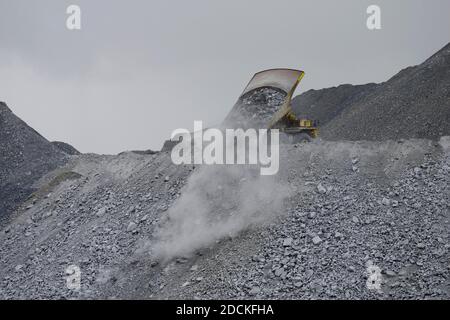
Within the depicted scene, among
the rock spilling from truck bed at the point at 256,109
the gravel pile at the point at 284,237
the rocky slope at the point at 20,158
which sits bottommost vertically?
the gravel pile at the point at 284,237

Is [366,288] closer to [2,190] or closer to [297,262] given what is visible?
[297,262]

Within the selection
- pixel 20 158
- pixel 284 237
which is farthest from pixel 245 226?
pixel 20 158

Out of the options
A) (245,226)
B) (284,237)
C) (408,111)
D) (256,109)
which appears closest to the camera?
(284,237)

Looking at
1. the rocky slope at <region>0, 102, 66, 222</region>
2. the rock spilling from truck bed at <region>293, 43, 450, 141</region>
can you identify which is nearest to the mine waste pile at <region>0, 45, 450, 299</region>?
the rocky slope at <region>0, 102, 66, 222</region>

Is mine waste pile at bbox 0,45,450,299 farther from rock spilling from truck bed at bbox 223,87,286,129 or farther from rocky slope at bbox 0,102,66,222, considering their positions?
rocky slope at bbox 0,102,66,222

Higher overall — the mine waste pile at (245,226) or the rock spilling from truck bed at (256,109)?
the rock spilling from truck bed at (256,109)

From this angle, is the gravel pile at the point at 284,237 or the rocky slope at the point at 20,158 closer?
the gravel pile at the point at 284,237

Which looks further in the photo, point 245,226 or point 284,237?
point 245,226

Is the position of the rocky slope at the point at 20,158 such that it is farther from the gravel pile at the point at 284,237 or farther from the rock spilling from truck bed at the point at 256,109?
the rock spilling from truck bed at the point at 256,109

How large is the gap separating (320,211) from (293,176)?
1.98 metres

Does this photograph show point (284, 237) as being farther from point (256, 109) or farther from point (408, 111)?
point (408, 111)

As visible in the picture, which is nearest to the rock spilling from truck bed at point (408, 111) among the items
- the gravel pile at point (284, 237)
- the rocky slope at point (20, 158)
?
the gravel pile at point (284, 237)

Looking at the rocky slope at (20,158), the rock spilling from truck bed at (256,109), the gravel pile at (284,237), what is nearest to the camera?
the gravel pile at (284,237)

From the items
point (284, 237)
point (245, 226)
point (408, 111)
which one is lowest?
point (284, 237)
